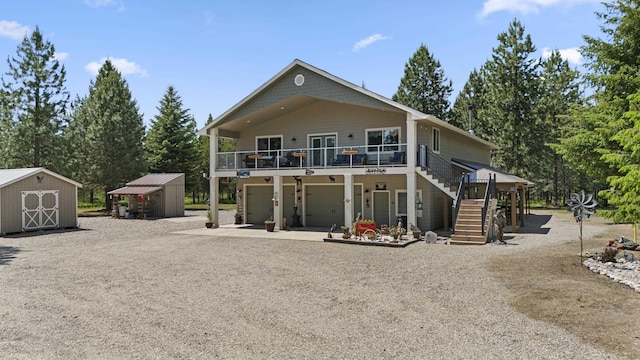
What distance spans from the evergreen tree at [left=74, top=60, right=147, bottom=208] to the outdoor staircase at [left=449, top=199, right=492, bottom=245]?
3034cm

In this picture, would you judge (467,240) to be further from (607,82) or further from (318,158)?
(318,158)

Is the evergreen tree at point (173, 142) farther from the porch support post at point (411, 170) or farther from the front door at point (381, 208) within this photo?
the porch support post at point (411, 170)

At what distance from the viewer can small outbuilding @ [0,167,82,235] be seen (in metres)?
20.2

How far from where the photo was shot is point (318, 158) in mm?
20688

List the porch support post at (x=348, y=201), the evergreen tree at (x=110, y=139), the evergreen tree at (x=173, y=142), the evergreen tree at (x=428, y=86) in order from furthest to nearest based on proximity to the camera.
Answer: the evergreen tree at (x=428, y=86) → the evergreen tree at (x=173, y=142) → the evergreen tree at (x=110, y=139) → the porch support post at (x=348, y=201)

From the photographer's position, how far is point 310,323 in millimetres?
6824

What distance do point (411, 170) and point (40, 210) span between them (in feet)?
60.7

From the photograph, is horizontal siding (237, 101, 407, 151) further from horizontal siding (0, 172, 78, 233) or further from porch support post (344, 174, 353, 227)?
horizontal siding (0, 172, 78, 233)

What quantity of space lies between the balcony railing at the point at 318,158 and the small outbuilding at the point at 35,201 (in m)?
8.50

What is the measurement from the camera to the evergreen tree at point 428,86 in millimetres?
48531

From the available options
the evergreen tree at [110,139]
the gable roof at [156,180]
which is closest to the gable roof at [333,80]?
the gable roof at [156,180]

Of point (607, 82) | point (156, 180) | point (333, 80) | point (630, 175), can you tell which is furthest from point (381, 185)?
point (156, 180)

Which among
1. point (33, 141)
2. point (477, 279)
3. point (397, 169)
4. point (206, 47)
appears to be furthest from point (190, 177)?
point (477, 279)

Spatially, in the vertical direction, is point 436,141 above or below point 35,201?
above
